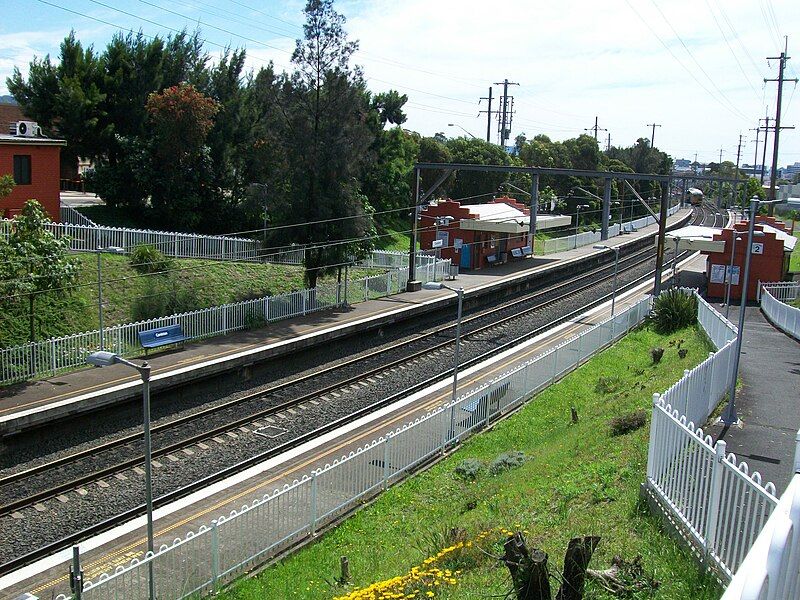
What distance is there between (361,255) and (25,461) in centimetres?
1773

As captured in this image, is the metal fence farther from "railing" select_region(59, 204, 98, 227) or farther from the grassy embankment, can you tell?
"railing" select_region(59, 204, 98, 227)

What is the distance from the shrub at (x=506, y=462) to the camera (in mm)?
14664

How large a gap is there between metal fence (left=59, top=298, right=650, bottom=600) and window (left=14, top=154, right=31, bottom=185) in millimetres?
21299

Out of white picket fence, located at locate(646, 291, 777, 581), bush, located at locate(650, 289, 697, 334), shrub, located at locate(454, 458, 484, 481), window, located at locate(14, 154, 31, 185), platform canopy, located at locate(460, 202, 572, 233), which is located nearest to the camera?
white picket fence, located at locate(646, 291, 777, 581)

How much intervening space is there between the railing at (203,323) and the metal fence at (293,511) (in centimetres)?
932

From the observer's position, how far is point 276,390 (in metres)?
22.5

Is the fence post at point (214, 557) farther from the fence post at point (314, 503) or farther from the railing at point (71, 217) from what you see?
the railing at point (71, 217)

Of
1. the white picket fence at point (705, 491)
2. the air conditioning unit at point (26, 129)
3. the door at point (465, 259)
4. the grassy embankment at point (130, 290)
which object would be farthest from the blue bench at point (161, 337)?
the door at point (465, 259)

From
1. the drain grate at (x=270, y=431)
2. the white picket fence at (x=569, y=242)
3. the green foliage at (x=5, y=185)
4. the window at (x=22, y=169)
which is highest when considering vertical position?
the window at (x=22, y=169)

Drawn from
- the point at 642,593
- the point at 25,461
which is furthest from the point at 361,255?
the point at 642,593

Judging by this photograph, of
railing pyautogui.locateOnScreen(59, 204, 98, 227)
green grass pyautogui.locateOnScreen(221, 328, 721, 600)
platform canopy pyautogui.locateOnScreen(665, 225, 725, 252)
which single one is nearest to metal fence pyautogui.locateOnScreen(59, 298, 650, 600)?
green grass pyautogui.locateOnScreen(221, 328, 721, 600)

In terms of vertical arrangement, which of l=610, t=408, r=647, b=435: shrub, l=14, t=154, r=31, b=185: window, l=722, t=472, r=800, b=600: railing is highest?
l=14, t=154, r=31, b=185: window

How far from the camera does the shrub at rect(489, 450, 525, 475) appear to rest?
14.7 metres

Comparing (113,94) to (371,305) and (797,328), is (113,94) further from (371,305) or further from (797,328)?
(797,328)
